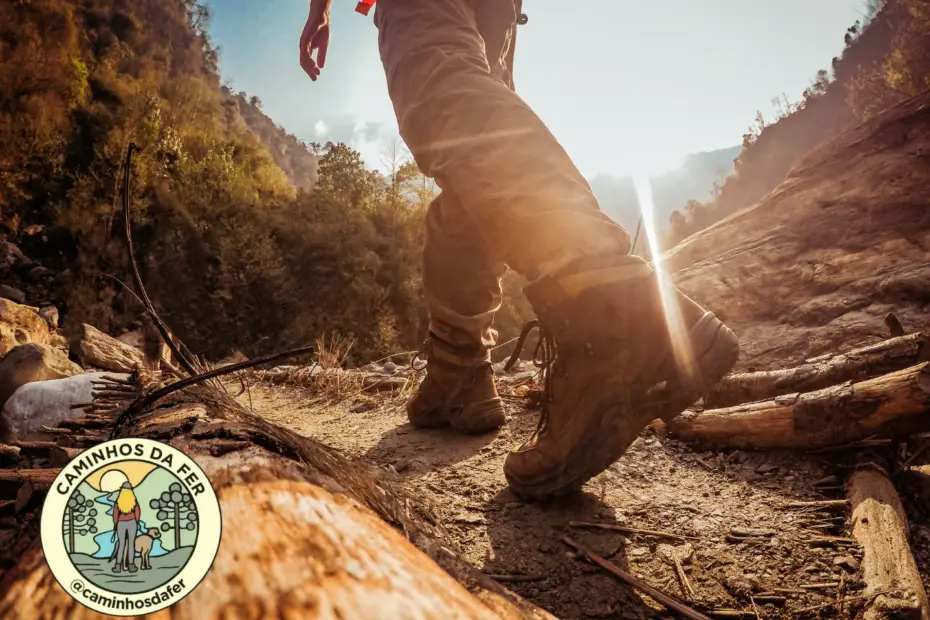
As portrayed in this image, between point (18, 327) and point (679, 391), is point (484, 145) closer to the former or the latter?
point (679, 391)

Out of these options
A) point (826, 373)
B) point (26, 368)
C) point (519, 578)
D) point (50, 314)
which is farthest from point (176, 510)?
point (50, 314)

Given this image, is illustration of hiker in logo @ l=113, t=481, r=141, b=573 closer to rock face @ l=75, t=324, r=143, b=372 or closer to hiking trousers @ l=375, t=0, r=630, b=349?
hiking trousers @ l=375, t=0, r=630, b=349

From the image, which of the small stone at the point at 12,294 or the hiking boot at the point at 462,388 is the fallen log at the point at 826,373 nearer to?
the hiking boot at the point at 462,388

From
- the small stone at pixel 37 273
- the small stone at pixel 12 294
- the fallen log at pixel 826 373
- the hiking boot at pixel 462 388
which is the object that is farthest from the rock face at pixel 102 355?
the small stone at pixel 37 273

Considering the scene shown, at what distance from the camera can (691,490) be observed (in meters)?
1.07

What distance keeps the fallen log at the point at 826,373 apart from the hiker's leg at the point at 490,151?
84 centimetres

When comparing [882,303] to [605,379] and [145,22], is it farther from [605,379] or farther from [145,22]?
[145,22]

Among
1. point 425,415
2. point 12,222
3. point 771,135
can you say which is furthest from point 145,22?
point 771,135

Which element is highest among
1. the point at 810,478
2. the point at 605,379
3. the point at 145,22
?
the point at 145,22

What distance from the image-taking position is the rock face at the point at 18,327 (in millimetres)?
4438

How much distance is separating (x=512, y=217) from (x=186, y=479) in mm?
725

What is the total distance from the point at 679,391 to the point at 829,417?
51 centimetres

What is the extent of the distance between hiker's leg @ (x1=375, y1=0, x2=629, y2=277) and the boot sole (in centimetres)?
24

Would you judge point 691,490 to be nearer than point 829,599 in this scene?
No
